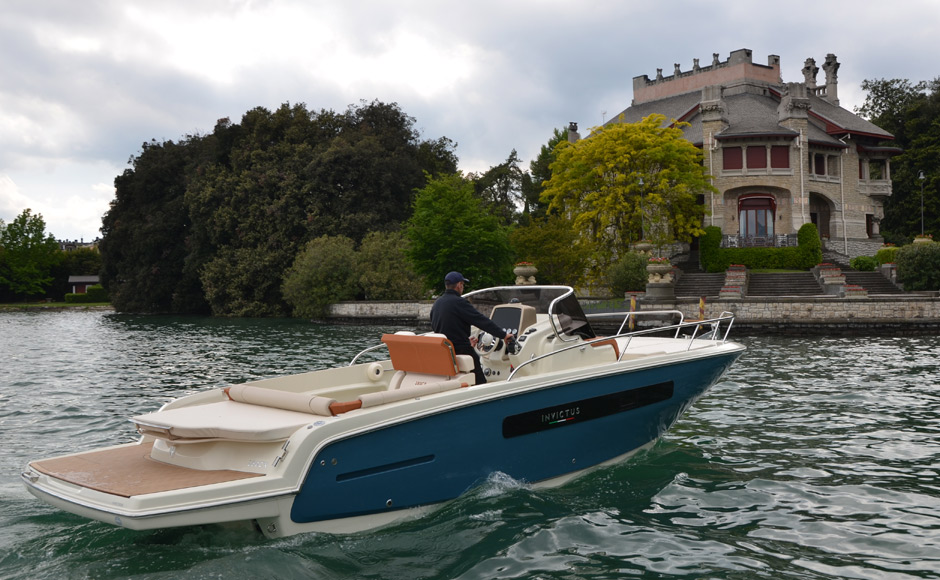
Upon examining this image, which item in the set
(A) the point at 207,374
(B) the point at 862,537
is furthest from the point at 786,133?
(B) the point at 862,537

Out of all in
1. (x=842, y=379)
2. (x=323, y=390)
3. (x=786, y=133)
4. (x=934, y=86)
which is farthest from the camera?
(x=934, y=86)

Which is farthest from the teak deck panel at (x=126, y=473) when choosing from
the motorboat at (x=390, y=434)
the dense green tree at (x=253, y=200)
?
the dense green tree at (x=253, y=200)

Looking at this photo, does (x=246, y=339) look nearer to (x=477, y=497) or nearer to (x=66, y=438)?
(x=66, y=438)

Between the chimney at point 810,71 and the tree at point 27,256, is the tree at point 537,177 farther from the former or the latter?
the tree at point 27,256

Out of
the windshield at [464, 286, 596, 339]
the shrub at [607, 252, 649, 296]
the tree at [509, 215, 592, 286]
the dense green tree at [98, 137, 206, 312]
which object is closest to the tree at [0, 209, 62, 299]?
the dense green tree at [98, 137, 206, 312]

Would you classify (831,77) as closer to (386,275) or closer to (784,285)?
(784,285)

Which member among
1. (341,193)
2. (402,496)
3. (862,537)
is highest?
(341,193)

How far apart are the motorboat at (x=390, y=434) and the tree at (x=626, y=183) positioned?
29.5 meters

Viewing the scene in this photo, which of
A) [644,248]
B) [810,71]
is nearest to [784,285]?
[644,248]

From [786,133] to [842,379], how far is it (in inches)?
1189

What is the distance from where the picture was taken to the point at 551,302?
23.9 ft

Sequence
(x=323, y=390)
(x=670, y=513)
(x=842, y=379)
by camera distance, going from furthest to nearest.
Result: (x=842, y=379), (x=323, y=390), (x=670, y=513)

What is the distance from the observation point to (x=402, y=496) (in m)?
5.43

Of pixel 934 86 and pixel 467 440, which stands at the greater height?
pixel 934 86
